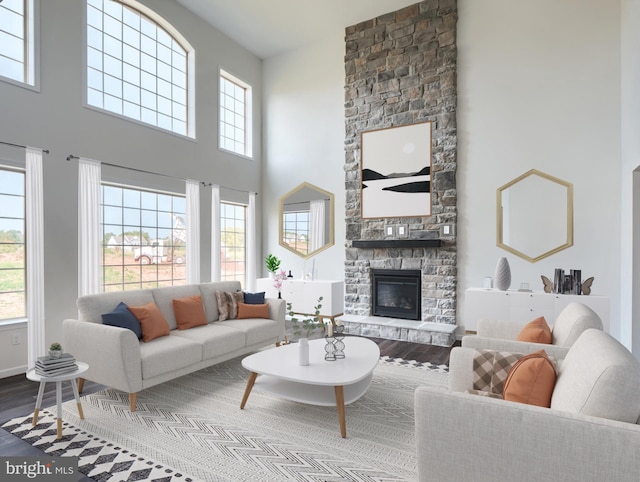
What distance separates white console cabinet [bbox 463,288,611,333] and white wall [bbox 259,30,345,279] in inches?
88.8

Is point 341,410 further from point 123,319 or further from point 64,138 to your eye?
point 64,138

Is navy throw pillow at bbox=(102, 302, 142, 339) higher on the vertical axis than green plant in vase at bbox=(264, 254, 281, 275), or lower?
lower

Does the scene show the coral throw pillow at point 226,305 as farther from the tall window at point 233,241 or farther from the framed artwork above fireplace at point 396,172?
the framed artwork above fireplace at point 396,172

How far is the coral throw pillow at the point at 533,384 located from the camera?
1794mm

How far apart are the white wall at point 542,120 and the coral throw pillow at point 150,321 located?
13.0 feet

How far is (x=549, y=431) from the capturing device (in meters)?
1.43

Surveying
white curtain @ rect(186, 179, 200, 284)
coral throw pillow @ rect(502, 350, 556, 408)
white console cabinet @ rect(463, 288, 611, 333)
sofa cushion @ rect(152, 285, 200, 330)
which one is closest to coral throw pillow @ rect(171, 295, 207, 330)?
sofa cushion @ rect(152, 285, 200, 330)

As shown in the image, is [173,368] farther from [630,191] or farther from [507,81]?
[507,81]

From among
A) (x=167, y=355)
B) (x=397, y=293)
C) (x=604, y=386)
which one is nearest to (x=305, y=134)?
(x=397, y=293)

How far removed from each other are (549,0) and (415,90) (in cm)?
193

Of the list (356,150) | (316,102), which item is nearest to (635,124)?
(356,150)

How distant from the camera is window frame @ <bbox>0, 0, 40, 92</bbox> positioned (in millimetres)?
4168

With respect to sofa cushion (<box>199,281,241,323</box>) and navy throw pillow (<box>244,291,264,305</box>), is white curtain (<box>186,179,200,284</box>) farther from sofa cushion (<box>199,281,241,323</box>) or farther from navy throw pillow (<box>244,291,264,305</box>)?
navy throw pillow (<box>244,291,264,305</box>)

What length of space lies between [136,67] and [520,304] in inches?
232
